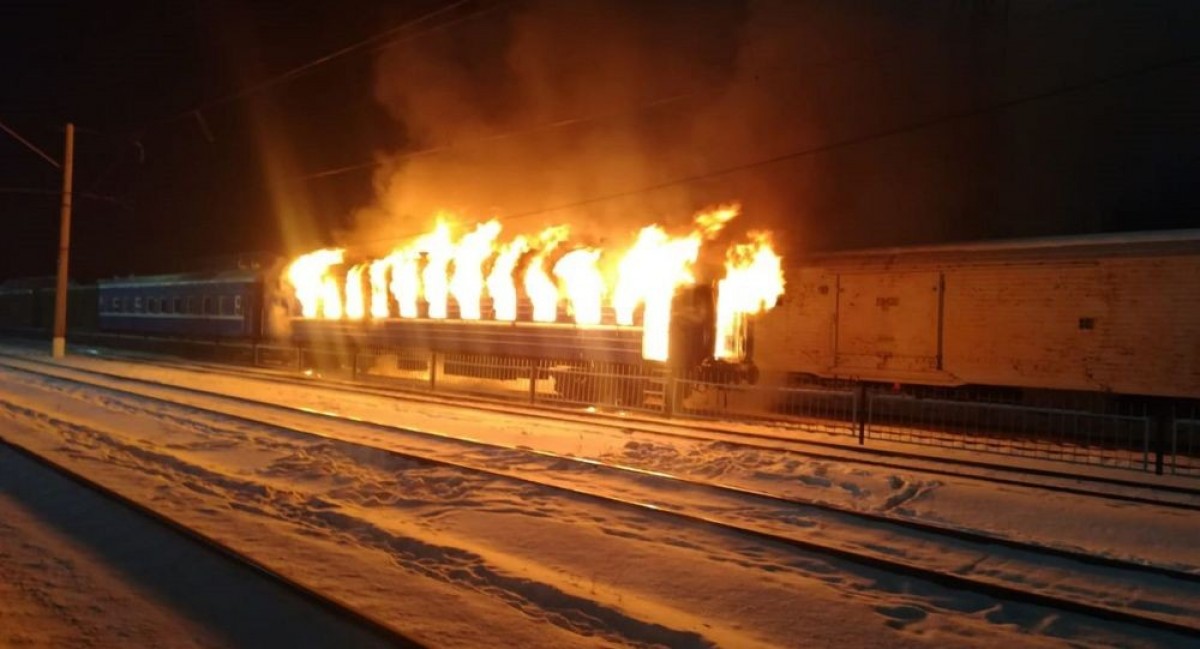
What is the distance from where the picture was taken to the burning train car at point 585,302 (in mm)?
18078

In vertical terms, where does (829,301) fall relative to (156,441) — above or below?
above

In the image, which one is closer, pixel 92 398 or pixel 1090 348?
pixel 1090 348

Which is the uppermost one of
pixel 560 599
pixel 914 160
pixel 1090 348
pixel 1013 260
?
pixel 914 160

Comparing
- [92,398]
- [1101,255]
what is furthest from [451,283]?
[1101,255]

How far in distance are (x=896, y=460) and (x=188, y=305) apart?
103 feet

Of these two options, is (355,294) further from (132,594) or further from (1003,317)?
(132,594)

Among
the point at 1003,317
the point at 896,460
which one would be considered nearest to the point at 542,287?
the point at 1003,317

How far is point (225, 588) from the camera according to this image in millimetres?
5680

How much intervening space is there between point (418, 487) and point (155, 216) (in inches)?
2207

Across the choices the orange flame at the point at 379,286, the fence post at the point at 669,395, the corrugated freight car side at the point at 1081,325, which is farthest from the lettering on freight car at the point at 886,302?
the orange flame at the point at 379,286

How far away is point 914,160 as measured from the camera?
100 feet

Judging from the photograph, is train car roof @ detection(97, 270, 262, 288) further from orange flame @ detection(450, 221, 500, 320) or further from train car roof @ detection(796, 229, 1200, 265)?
train car roof @ detection(796, 229, 1200, 265)

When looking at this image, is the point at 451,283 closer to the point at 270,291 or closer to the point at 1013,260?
the point at 270,291

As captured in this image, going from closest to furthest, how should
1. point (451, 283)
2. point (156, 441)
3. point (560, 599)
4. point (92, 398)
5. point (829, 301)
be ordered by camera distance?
point (560, 599) → point (156, 441) → point (92, 398) → point (829, 301) → point (451, 283)
